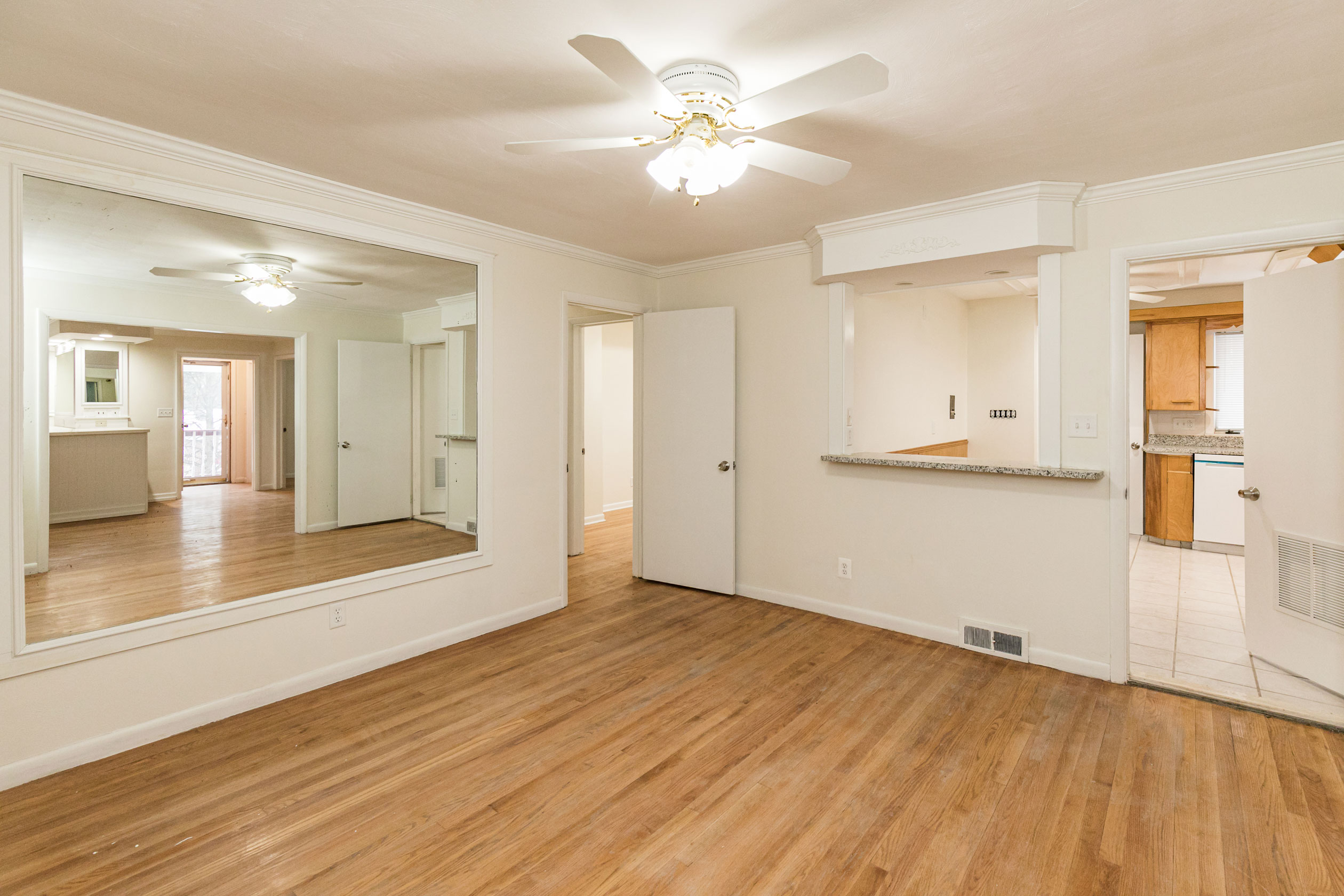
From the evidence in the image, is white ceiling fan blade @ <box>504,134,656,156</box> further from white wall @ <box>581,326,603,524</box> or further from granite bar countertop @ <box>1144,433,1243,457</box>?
granite bar countertop @ <box>1144,433,1243,457</box>

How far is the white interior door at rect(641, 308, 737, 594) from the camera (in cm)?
432

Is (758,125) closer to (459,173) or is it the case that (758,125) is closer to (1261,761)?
(459,173)

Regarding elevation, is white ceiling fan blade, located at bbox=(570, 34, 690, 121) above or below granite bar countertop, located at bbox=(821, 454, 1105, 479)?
above

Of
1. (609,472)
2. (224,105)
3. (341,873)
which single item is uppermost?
(224,105)

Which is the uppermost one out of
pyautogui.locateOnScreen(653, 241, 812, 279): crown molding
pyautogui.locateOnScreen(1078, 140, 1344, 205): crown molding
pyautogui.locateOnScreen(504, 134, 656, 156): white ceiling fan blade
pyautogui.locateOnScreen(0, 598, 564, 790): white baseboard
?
pyautogui.locateOnScreen(653, 241, 812, 279): crown molding

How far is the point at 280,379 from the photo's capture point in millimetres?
2918

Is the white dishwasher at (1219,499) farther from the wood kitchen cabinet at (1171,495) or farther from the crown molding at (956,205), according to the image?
the crown molding at (956,205)

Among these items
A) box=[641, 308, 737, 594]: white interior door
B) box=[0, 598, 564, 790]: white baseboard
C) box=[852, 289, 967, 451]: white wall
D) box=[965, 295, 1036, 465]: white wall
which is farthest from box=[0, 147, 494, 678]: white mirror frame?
box=[965, 295, 1036, 465]: white wall

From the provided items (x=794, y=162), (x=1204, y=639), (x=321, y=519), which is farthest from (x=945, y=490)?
(x=321, y=519)

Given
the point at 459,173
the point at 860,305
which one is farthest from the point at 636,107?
the point at 860,305

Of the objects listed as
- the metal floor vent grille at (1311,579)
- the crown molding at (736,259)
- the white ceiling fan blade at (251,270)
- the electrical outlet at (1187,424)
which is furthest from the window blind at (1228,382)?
the white ceiling fan blade at (251,270)

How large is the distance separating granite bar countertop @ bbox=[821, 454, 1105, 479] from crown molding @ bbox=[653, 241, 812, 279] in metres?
1.33

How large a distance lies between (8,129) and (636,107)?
2149 millimetres

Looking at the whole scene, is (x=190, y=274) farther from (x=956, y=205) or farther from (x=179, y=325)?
(x=956, y=205)
